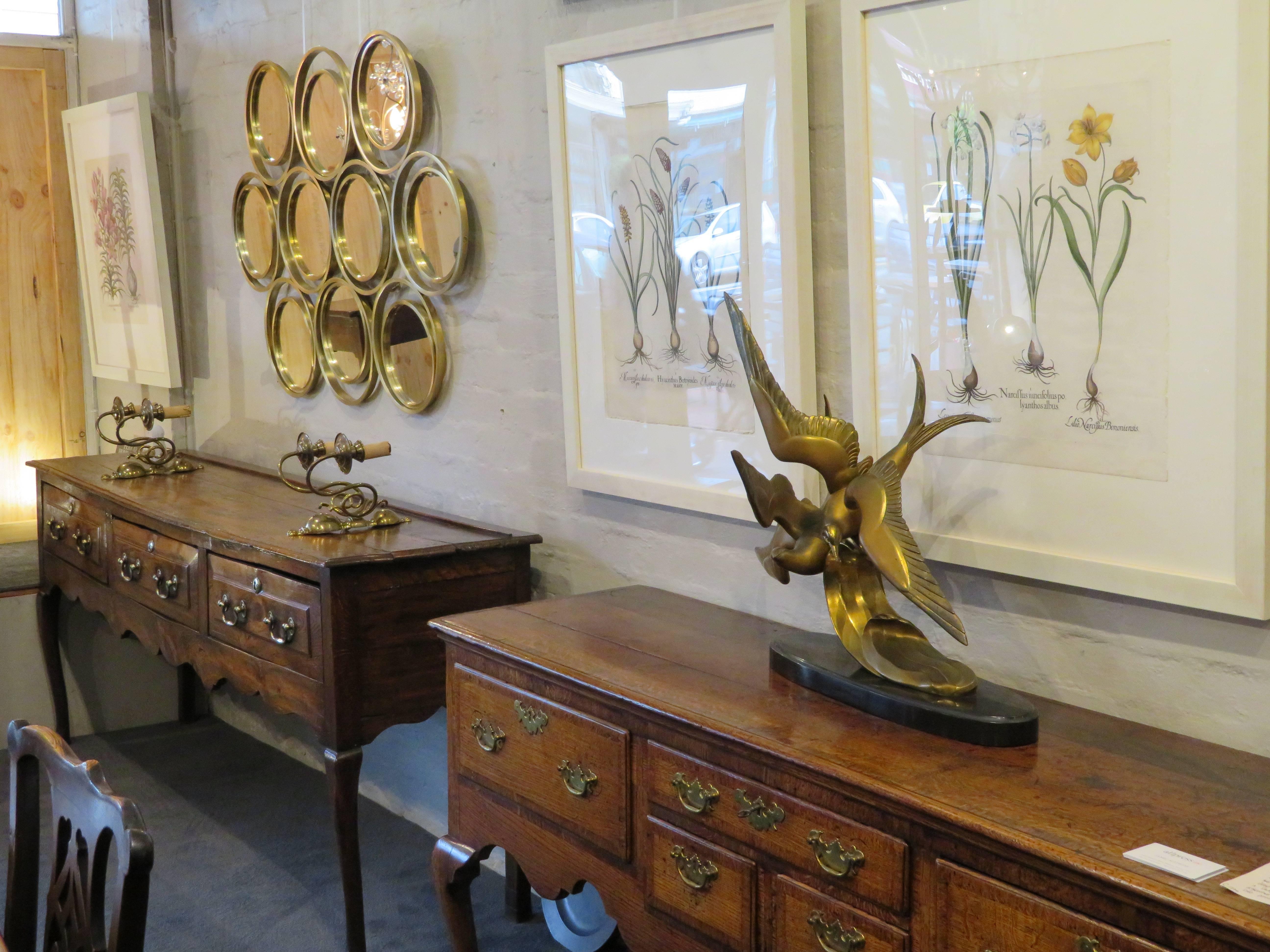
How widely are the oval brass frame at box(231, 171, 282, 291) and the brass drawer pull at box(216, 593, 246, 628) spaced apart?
1306 mm

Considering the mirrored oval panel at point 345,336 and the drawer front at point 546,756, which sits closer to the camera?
the drawer front at point 546,756

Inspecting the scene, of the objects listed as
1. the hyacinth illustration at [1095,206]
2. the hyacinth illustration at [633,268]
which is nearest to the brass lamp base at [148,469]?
the hyacinth illustration at [633,268]

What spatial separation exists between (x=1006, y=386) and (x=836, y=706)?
58cm

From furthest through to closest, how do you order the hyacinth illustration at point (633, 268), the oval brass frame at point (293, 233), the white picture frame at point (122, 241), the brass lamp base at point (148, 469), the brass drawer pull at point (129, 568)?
the white picture frame at point (122, 241) → the brass lamp base at point (148, 469) → the oval brass frame at point (293, 233) → the brass drawer pull at point (129, 568) → the hyacinth illustration at point (633, 268)

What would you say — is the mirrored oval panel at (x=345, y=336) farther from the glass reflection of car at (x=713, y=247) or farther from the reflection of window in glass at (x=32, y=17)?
the reflection of window in glass at (x=32, y=17)

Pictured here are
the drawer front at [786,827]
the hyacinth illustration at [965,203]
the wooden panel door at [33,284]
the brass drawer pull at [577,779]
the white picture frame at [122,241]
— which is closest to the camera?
the drawer front at [786,827]

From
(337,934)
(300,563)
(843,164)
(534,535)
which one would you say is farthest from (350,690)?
(843,164)

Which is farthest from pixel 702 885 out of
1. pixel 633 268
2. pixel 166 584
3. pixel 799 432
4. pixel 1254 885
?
pixel 166 584

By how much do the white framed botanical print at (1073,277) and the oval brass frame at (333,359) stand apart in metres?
1.77

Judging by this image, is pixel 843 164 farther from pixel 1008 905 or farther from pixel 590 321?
→ pixel 1008 905

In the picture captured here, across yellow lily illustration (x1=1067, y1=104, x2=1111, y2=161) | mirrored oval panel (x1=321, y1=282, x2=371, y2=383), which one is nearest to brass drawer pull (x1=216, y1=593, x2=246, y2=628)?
mirrored oval panel (x1=321, y1=282, x2=371, y2=383)

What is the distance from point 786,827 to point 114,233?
160 inches

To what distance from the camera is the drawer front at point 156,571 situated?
3168 millimetres

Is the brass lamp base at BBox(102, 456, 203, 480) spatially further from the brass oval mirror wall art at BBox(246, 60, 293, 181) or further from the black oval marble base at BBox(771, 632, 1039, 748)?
the black oval marble base at BBox(771, 632, 1039, 748)
